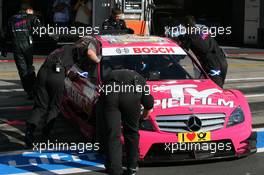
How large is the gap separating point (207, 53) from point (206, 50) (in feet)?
0.19

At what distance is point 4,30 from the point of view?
1039 centimetres

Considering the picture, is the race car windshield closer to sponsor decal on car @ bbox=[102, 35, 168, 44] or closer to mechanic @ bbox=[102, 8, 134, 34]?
sponsor decal on car @ bbox=[102, 35, 168, 44]

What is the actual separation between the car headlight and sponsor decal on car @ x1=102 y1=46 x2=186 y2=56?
58.9 inches

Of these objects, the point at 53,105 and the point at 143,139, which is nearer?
the point at 143,139

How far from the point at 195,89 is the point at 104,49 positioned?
56.7 inches

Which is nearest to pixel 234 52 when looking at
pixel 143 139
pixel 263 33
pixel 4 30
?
pixel 263 33

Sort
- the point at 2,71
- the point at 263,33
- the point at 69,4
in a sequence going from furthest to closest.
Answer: the point at 263,33 → the point at 69,4 → the point at 2,71

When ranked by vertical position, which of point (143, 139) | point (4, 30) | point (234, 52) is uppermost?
point (4, 30)

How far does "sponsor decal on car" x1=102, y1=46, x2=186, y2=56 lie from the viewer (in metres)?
7.69

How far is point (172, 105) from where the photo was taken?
6641mm

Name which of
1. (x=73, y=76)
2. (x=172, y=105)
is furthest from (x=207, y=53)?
(x=172, y=105)

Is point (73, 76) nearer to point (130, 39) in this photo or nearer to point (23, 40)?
point (130, 39)

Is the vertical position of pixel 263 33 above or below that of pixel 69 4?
below

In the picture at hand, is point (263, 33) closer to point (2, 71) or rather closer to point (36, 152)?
point (2, 71)
